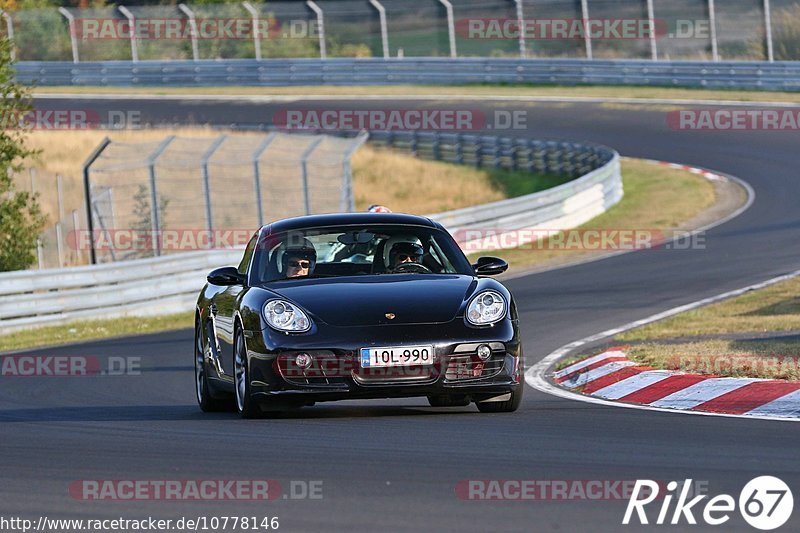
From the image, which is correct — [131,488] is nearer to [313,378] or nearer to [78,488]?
[78,488]

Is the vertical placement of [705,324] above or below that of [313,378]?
below

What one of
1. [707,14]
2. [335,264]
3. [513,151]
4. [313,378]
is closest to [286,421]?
[313,378]

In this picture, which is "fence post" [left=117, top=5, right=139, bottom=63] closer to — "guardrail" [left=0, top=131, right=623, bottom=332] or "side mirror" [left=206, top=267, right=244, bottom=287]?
"guardrail" [left=0, top=131, right=623, bottom=332]

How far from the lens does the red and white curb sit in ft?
28.3

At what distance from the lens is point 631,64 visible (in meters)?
42.6

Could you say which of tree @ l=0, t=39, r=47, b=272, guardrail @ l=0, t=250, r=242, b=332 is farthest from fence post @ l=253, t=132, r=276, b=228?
tree @ l=0, t=39, r=47, b=272

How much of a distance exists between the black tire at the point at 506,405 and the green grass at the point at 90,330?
32.7 feet

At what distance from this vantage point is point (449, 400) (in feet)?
30.3

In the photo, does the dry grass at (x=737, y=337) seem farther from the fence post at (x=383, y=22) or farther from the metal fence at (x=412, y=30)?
the fence post at (x=383, y=22)

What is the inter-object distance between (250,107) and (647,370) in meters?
36.0

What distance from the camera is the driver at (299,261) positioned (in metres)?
9.56

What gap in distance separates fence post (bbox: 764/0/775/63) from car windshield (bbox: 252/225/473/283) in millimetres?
31172

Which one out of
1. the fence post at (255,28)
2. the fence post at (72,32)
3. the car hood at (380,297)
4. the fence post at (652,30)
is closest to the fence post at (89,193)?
the car hood at (380,297)

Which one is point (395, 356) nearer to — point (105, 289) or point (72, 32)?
point (105, 289)
